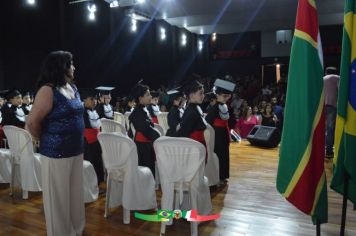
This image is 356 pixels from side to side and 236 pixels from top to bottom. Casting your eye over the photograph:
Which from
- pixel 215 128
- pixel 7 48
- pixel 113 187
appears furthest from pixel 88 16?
pixel 113 187

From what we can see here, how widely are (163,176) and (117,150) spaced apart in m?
0.54

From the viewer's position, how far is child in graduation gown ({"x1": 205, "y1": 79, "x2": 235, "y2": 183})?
4117mm

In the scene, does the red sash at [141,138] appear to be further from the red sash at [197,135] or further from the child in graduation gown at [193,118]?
the red sash at [197,135]

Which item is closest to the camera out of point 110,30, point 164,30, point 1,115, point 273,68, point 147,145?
point 147,145

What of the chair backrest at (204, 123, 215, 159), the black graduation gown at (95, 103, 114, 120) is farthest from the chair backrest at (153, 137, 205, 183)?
the black graduation gown at (95, 103, 114, 120)

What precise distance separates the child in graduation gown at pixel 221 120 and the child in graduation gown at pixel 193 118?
0.58 meters

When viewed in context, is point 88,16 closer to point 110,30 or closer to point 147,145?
point 110,30

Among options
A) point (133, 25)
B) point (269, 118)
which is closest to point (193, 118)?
point (269, 118)

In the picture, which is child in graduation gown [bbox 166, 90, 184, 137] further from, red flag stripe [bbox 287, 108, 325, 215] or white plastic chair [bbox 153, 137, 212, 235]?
red flag stripe [bbox 287, 108, 325, 215]

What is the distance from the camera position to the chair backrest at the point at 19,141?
3658 millimetres

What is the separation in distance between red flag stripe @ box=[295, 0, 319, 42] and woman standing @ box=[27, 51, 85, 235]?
159cm

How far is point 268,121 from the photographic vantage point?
669cm

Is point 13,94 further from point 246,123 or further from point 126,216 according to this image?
point 246,123

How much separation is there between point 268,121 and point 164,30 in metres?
7.73
